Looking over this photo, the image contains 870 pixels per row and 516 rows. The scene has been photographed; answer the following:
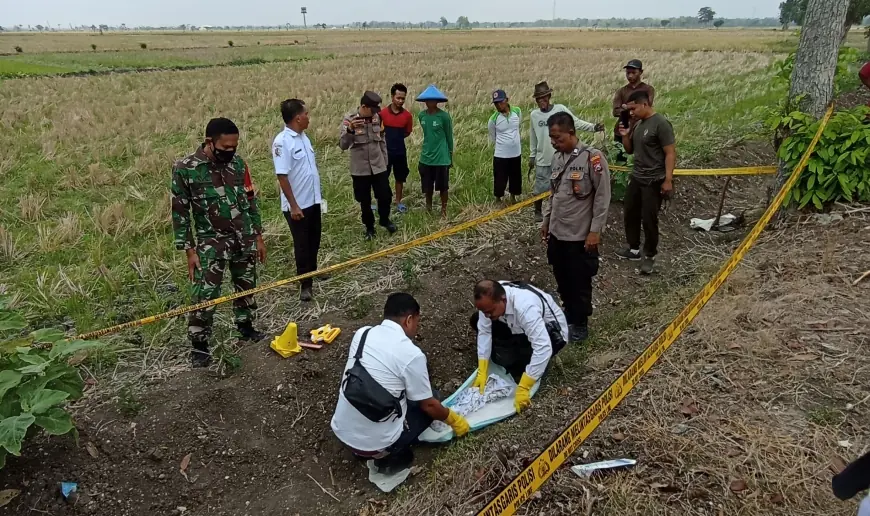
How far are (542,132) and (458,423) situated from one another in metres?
4.11

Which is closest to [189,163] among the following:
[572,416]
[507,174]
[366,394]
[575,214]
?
[366,394]

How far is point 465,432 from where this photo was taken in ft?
12.1

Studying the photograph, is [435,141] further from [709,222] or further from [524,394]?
[524,394]

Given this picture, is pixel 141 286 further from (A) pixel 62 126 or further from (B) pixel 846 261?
(A) pixel 62 126

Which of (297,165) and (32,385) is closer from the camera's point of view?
(32,385)

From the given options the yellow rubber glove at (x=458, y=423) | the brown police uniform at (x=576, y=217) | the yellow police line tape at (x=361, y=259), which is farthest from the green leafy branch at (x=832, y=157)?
the yellow rubber glove at (x=458, y=423)

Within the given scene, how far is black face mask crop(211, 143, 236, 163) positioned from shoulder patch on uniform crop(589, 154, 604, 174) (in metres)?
2.67

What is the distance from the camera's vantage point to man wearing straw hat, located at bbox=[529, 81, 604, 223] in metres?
6.59

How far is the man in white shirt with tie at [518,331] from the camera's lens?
372 centimetres

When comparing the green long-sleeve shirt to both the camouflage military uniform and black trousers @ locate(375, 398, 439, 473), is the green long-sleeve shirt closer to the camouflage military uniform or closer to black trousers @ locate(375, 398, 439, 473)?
the camouflage military uniform

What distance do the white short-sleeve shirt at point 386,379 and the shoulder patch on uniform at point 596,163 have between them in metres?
2.02

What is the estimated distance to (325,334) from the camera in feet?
15.9

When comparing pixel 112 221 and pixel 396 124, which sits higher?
pixel 396 124

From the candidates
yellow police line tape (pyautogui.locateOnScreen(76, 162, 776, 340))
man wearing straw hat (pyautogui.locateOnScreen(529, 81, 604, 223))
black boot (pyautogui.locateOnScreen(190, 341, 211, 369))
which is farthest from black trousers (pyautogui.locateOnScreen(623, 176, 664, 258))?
black boot (pyautogui.locateOnScreen(190, 341, 211, 369))
